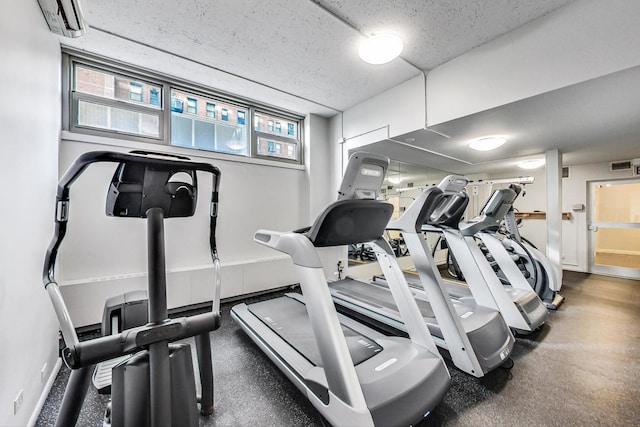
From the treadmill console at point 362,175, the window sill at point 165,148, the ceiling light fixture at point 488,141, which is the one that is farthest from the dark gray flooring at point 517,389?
the ceiling light fixture at point 488,141

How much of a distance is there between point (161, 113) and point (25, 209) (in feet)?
7.42

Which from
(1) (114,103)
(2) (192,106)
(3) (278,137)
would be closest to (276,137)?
(3) (278,137)

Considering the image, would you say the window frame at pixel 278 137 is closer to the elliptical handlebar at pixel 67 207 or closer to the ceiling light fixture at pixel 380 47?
the ceiling light fixture at pixel 380 47

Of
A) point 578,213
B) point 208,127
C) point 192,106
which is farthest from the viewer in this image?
point 578,213

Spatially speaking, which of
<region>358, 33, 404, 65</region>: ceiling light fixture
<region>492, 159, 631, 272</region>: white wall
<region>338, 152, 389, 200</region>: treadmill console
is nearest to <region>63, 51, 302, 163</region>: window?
<region>358, 33, 404, 65</region>: ceiling light fixture

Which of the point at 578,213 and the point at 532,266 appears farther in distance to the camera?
the point at 578,213

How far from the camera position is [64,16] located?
2.07 metres

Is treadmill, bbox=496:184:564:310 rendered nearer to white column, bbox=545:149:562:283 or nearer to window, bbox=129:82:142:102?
white column, bbox=545:149:562:283

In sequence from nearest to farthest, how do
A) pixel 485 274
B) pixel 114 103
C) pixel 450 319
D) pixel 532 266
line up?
pixel 450 319 < pixel 485 274 < pixel 114 103 < pixel 532 266

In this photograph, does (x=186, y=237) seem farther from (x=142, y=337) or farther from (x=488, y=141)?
(x=488, y=141)

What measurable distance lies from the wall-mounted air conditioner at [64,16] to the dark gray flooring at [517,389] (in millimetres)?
2903

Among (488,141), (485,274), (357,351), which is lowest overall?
(357,351)

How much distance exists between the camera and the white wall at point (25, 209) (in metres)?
1.29

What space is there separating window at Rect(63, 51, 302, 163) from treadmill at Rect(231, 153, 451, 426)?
2.73 metres
